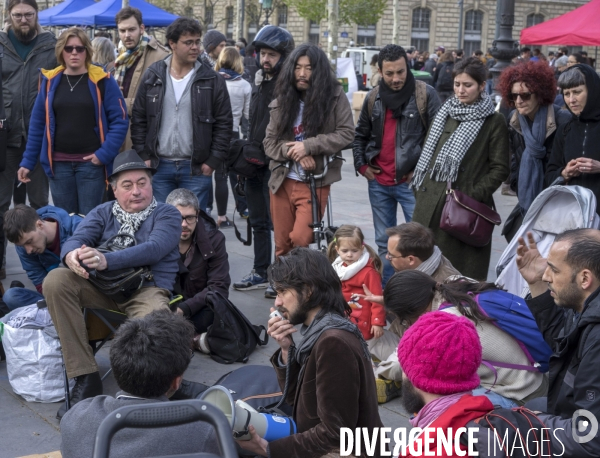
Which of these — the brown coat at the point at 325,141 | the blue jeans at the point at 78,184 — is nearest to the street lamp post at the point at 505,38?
the brown coat at the point at 325,141

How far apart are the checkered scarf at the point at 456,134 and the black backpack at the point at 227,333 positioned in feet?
5.39

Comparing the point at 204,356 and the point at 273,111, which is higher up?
the point at 273,111

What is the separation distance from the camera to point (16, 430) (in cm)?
429

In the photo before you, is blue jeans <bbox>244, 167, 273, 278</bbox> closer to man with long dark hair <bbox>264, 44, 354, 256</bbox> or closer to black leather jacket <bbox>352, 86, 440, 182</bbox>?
man with long dark hair <bbox>264, 44, 354, 256</bbox>

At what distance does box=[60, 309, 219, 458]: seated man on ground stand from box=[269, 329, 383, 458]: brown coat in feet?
1.69

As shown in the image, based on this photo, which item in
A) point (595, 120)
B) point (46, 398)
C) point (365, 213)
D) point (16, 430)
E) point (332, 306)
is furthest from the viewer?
point (365, 213)

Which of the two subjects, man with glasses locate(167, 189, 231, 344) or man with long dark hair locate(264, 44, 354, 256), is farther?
man with long dark hair locate(264, 44, 354, 256)

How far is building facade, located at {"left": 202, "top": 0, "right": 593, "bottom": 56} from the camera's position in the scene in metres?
55.4

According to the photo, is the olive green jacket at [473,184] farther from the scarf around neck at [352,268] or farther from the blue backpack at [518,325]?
the blue backpack at [518,325]

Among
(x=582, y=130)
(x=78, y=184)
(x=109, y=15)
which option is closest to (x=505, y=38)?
(x=109, y=15)

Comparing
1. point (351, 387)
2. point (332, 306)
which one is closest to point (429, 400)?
point (351, 387)

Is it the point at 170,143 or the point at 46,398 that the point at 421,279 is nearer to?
the point at 46,398

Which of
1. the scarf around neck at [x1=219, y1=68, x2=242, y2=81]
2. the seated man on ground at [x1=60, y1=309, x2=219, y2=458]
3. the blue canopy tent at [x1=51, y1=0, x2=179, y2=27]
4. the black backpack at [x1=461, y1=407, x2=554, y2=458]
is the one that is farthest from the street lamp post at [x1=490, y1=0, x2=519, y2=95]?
the seated man on ground at [x1=60, y1=309, x2=219, y2=458]

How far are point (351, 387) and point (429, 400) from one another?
17.3 inches
